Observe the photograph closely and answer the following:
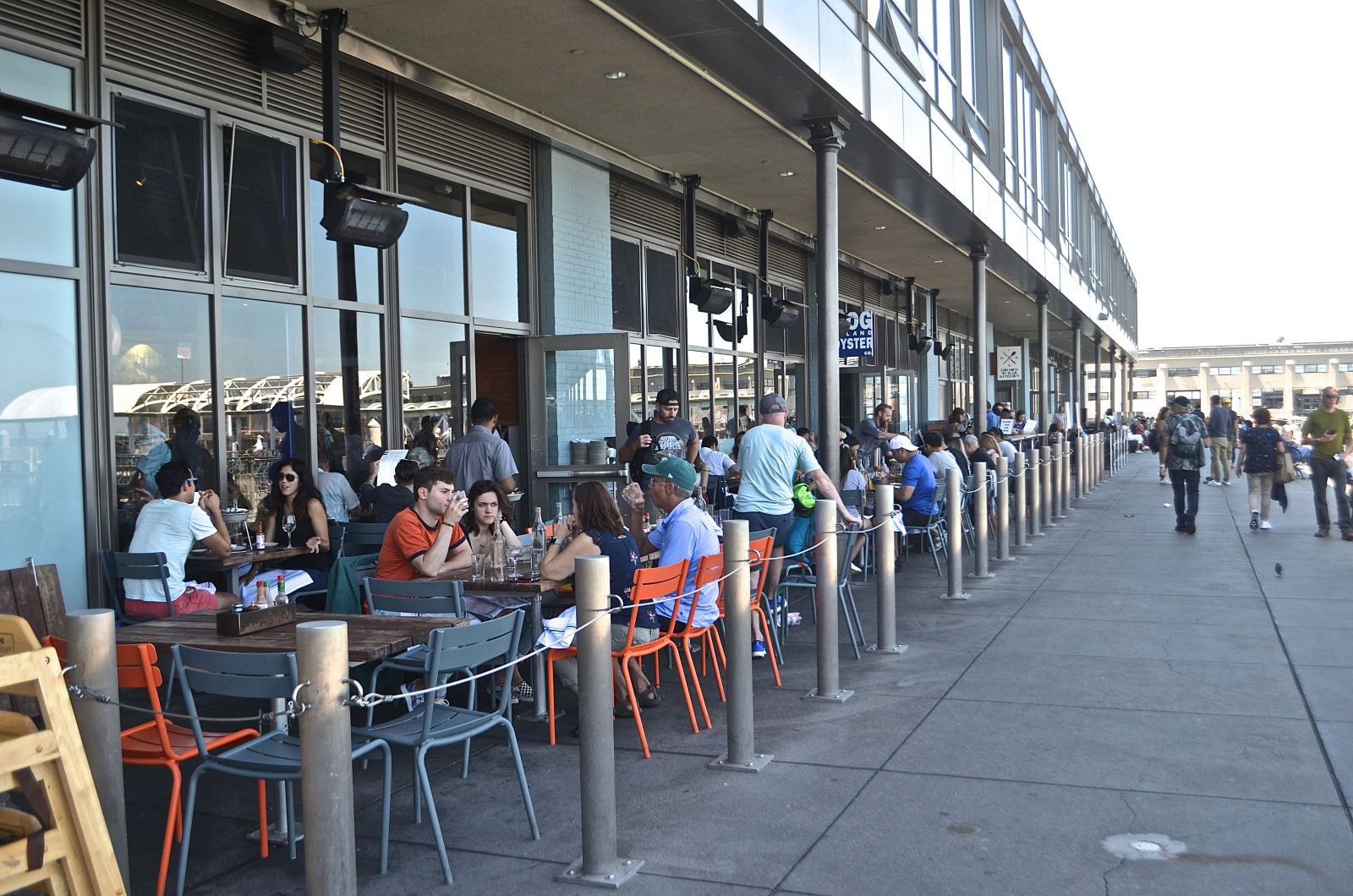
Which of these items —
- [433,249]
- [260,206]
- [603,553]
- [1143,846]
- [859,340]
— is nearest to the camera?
[1143,846]

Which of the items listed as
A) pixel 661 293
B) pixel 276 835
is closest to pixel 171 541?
pixel 276 835

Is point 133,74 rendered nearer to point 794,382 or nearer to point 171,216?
point 171,216

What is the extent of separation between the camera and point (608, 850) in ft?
13.5

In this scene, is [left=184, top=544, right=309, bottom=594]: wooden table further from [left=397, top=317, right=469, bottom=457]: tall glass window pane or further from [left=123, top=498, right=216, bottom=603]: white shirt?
[left=397, top=317, right=469, bottom=457]: tall glass window pane

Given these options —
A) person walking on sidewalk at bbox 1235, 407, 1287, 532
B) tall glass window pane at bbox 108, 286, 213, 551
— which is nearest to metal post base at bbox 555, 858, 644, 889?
tall glass window pane at bbox 108, 286, 213, 551

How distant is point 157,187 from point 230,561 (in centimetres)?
271

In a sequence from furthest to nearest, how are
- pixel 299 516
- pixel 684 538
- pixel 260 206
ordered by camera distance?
pixel 260 206 → pixel 299 516 → pixel 684 538

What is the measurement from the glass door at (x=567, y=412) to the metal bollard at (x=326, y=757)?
851 cm

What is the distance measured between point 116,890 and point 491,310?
8.95 meters

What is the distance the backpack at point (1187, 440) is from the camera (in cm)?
1502

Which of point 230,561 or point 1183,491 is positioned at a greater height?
point 230,561

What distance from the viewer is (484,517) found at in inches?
283

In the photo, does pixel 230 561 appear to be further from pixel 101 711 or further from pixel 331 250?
pixel 101 711

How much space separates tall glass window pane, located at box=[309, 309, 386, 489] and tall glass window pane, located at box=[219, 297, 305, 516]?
216mm
